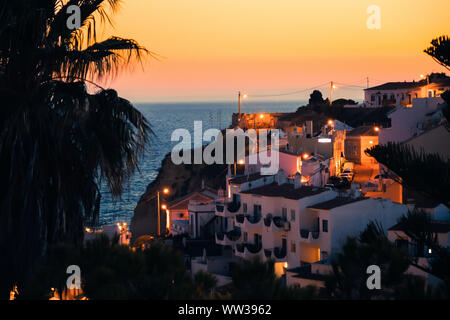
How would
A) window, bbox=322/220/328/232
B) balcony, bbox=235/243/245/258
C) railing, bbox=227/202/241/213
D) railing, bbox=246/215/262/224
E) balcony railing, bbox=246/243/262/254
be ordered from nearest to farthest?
window, bbox=322/220/328/232
balcony, bbox=235/243/245/258
balcony railing, bbox=246/243/262/254
railing, bbox=246/215/262/224
railing, bbox=227/202/241/213

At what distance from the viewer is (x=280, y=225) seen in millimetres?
33156

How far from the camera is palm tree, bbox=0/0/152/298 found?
32.4 ft

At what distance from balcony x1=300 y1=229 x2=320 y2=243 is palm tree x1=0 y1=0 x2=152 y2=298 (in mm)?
20710

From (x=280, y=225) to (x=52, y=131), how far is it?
78.0 ft

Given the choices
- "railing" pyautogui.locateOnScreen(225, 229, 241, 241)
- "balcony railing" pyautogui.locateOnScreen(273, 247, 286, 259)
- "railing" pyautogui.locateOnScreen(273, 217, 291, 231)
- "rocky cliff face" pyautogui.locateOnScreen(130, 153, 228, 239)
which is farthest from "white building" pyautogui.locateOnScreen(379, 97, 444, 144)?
"rocky cliff face" pyautogui.locateOnScreen(130, 153, 228, 239)

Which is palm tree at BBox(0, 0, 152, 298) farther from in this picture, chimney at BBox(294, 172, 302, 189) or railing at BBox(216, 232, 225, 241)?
railing at BBox(216, 232, 225, 241)

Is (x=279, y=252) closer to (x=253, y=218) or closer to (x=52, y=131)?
(x=253, y=218)

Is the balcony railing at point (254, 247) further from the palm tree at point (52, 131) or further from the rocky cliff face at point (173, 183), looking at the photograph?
the rocky cliff face at point (173, 183)

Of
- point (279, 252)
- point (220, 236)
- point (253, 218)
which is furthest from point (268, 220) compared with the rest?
point (220, 236)

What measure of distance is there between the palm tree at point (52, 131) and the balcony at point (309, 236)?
20.7 metres

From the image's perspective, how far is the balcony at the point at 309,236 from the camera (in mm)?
31000

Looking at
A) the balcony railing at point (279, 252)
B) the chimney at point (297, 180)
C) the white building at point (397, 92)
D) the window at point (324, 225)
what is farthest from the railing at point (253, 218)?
the white building at point (397, 92)

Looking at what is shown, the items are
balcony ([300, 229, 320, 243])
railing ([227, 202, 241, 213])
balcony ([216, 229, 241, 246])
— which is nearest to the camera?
balcony ([300, 229, 320, 243])
